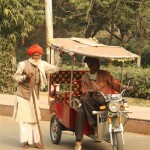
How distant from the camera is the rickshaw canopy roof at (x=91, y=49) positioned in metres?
7.84

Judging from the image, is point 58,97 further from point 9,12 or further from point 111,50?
point 9,12

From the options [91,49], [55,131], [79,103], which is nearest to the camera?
[79,103]

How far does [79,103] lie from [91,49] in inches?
33.8

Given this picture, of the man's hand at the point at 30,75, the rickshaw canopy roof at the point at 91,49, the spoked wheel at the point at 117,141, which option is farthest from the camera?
the man's hand at the point at 30,75

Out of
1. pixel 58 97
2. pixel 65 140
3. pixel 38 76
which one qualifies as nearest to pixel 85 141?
pixel 65 140

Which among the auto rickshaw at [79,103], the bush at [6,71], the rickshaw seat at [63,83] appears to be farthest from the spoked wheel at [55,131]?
the bush at [6,71]

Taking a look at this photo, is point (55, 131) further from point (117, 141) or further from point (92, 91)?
point (117, 141)

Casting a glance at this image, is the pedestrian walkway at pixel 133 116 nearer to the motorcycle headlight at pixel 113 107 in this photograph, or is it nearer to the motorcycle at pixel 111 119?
the motorcycle at pixel 111 119

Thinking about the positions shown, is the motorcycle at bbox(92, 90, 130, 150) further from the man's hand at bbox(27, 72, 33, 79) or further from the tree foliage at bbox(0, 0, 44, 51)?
the tree foliage at bbox(0, 0, 44, 51)

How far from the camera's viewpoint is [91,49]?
8.17m

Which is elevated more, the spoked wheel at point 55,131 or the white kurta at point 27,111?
the white kurta at point 27,111

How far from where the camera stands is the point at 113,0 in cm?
2166

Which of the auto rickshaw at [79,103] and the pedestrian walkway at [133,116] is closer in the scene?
the auto rickshaw at [79,103]

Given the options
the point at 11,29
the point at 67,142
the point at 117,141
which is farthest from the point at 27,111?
the point at 11,29
